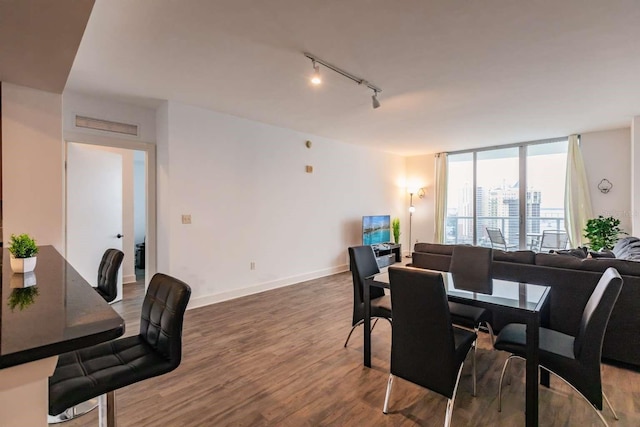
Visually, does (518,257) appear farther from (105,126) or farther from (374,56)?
(105,126)

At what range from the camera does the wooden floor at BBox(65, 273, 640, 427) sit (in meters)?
1.91

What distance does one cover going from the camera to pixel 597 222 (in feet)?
16.7

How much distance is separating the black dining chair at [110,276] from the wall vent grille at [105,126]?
183 centimetres

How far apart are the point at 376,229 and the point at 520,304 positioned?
4.86m

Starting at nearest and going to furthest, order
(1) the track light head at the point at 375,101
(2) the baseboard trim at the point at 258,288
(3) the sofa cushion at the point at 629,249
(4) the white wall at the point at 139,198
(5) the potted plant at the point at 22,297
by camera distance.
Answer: (5) the potted plant at the point at 22,297
(3) the sofa cushion at the point at 629,249
(1) the track light head at the point at 375,101
(2) the baseboard trim at the point at 258,288
(4) the white wall at the point at 139,198

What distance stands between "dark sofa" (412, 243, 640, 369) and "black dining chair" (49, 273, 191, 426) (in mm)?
2911

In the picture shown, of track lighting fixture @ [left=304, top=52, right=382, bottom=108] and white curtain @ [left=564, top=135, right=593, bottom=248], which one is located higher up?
track lighting fixture @ [left=304, top=52, right=382, bottom=108]

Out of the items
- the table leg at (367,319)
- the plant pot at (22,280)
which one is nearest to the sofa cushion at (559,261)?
the table leg at (367,319)

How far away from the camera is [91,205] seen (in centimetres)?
418

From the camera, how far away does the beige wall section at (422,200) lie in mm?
7723

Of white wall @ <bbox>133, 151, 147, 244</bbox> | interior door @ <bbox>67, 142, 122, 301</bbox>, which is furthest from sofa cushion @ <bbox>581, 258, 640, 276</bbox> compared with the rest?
white wall @ <bbox>133, 151, 147, 244</bbox>

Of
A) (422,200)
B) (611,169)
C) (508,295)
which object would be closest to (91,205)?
(508,295)

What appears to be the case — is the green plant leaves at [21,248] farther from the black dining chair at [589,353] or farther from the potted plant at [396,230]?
the potted plant at [396,230]

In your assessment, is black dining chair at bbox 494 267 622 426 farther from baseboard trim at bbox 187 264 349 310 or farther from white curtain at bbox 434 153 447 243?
white curtain at bbox 434 153 447 243
